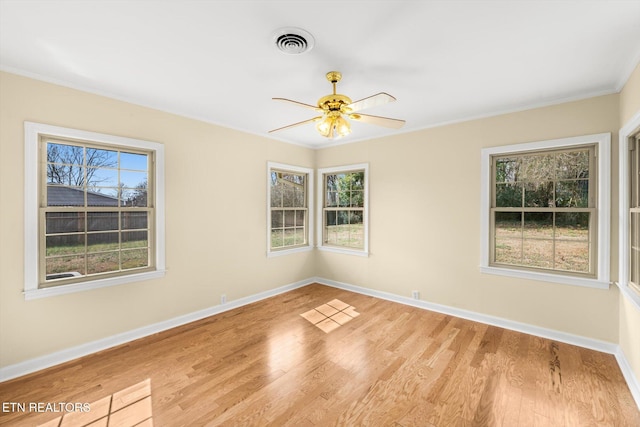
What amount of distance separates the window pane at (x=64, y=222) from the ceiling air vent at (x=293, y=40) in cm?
259

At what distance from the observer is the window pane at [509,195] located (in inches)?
134

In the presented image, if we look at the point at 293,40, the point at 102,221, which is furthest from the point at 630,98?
the point at 102,221

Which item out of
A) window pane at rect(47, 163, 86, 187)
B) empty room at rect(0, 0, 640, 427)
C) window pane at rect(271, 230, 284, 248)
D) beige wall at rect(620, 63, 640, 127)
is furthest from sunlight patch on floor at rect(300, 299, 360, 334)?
beige wall at rect(620, 63, 640, 127)

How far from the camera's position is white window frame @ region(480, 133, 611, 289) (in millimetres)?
2818

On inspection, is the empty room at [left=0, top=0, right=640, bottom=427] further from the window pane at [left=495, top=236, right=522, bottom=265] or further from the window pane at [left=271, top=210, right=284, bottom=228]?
the window pane at [left=271, top=210, right=284, bottom=228]

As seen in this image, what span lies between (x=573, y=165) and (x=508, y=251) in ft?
3.86

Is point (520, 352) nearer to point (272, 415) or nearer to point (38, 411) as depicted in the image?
point (272, 415)

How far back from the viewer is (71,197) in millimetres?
2785

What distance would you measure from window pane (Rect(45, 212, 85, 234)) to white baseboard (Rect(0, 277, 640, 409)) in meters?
1.16

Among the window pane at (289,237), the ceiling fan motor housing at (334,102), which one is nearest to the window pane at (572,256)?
the ceiling fan motor housing at (334,102)

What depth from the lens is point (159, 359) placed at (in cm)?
272

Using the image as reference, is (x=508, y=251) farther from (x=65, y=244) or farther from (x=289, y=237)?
(x=65, y=244)

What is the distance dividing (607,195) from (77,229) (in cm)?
534

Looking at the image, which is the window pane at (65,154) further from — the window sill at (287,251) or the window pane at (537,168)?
the window pane at (537,168)
